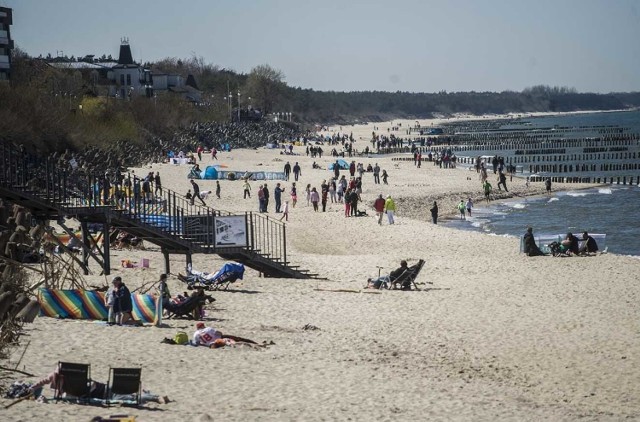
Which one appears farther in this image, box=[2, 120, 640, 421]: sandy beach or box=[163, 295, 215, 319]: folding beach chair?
box=[163, 295, 215, 319]: folding beach chair

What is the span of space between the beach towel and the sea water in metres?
21.1

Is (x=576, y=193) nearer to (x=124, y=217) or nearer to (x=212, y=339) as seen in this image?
(x=124, y=217)

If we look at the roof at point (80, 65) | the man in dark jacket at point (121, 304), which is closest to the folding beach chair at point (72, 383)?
the man in dark jacket at point (121, 304)

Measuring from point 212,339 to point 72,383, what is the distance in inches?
168

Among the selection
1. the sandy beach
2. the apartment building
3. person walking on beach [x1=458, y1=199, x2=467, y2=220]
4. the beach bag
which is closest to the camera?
the sandy beach

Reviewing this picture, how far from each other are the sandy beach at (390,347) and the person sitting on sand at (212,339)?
287 millimetres

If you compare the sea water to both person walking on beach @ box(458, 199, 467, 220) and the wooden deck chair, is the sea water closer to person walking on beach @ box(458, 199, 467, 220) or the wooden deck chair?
person walking on beach @ box(458, 199, 467, 220)

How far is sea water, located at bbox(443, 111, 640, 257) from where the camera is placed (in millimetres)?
38438

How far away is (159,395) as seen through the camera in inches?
504

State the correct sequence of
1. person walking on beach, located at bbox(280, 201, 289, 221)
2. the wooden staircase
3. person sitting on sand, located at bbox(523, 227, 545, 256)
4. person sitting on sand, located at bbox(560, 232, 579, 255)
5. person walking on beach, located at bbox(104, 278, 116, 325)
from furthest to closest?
1. person walking on beach, located at bbox(280, 201, 289, 221)
2. person sitting on sand, located at bbox(523, 227, 545, 256)
3. person sitting on sand, located at bbox(560, 232, 579, 255)
4. the wooden staircase
5. person walking on beach, located at bbox(104, 278, 116, 325)

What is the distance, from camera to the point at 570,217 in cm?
4441

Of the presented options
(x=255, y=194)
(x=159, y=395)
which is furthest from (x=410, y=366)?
(x=255, y=194)

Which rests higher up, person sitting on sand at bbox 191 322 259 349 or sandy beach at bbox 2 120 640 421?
person sitting on sand at bbox 191 322 259 349

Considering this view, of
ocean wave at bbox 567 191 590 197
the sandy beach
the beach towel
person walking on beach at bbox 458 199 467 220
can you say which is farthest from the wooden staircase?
ocean wave at bbox 567 191 590 197
